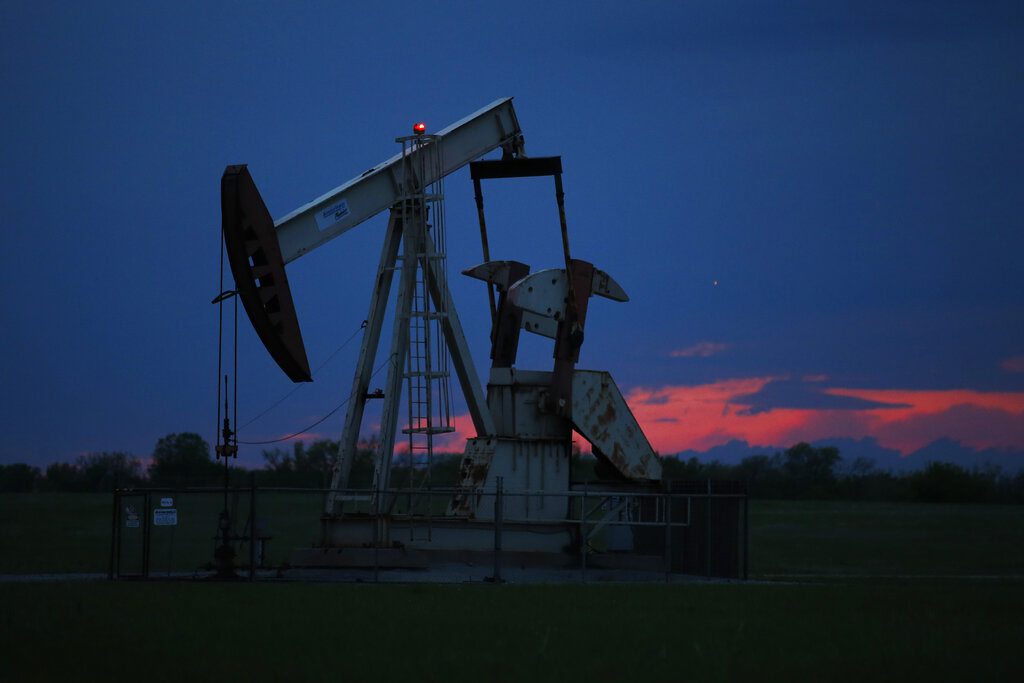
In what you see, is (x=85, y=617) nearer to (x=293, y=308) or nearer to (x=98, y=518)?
(x=293, y=308)

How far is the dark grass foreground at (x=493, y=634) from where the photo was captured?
13.9 m

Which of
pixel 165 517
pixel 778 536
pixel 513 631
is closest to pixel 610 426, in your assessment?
pixel 165 517

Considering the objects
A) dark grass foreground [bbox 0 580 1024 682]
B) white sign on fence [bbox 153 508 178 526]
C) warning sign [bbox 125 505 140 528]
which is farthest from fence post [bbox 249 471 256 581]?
warning sign [bbox 125 505 140 528]

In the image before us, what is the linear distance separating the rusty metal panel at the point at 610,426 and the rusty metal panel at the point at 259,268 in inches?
239

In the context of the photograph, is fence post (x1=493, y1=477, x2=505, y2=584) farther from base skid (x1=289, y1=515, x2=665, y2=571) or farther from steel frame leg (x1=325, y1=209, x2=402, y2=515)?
steel frame leg (x1=325, y1=209, x2=402, y2=515)

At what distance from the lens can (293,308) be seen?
24.9 m

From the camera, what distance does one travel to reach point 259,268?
24.4m

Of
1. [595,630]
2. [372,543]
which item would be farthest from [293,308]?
[595,630]

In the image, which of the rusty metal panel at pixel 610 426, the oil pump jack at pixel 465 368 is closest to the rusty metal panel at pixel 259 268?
the oil pump jack at pixel 465 368

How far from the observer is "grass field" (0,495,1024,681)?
13.9 metres

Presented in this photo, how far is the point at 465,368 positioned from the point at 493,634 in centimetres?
1134

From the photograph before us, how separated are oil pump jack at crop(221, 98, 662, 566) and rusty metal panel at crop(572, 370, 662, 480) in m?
0.03

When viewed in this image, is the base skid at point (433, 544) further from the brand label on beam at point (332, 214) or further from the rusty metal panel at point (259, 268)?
the brand label on beam at point (332, 214)

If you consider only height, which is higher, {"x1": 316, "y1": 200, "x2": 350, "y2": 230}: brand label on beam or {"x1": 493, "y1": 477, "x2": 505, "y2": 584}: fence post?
{"x1": 316, "y1": 200, "x2": 350, "y2": 230}: brand label on beam
